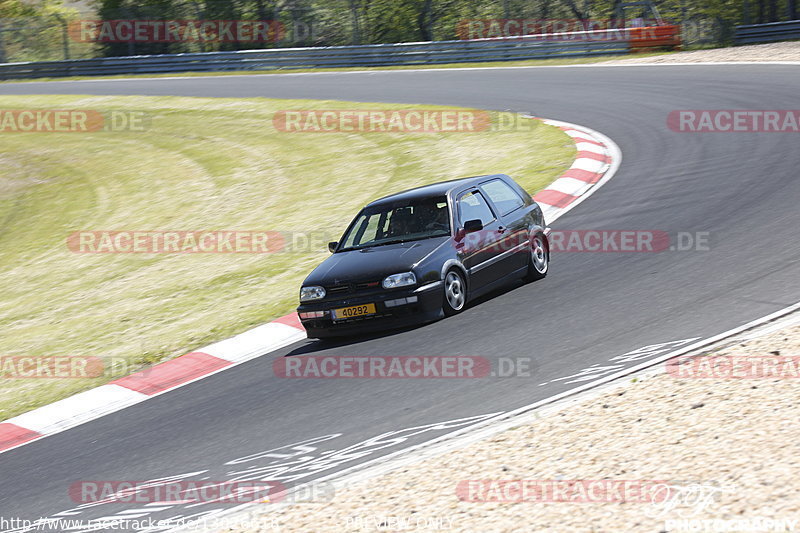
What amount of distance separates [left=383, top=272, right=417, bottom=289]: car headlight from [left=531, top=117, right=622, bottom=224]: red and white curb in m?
4.22

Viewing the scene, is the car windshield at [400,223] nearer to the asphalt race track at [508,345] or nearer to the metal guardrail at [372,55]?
the asphalt race track at [508,345]

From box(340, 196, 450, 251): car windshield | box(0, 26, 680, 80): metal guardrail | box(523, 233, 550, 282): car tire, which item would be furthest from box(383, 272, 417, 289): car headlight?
box(0, 26, 680, 80): metal guardrail

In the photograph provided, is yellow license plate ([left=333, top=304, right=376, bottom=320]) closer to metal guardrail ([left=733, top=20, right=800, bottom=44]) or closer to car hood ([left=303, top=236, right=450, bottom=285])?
car hood ([left=303, top=236, right=450, bottom=285])

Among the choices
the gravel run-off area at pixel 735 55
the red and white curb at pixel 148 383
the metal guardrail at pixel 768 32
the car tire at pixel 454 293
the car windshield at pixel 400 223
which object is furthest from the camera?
the metal guardrail at pixel 768 32

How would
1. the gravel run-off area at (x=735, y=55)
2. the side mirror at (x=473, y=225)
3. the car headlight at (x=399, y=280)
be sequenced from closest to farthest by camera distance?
the car headlight at (x=399, y=280), the side mirror at (x=473, y=225), the gravel run-off area at (x=735, y=55)

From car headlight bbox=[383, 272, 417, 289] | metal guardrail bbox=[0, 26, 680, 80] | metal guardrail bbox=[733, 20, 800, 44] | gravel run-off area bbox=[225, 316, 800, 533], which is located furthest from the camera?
metal guardrail bbox=[0, 26, 680, 80]

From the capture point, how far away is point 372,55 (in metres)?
36.0

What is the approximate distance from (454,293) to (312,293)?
143 centimetres

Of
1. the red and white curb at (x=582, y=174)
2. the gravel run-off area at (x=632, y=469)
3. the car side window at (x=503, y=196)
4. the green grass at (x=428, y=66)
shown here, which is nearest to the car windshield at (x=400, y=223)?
the car side window at (x=503, y=196)

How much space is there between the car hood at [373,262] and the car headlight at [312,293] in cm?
7

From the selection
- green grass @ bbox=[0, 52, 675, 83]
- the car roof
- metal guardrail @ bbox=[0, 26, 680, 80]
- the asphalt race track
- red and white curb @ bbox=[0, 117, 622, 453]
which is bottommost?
red and white curb @ bbox=[0, 117, 622, 453]

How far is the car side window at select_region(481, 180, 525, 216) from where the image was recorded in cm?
1109

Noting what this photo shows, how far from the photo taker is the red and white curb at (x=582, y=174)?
45.9ft

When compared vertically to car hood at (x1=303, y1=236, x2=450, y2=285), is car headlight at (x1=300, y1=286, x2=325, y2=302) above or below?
below
